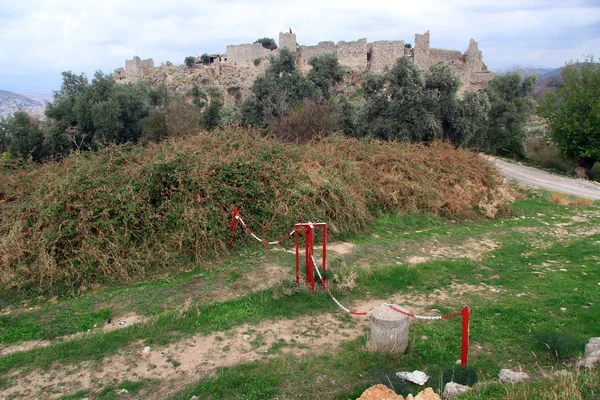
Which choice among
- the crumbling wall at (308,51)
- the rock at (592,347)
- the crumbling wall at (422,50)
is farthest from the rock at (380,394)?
the crumbling wall at (308,51)

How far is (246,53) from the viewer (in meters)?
43.8

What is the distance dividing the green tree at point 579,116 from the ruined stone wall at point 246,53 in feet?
94.8

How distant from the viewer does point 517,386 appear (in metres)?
3.37

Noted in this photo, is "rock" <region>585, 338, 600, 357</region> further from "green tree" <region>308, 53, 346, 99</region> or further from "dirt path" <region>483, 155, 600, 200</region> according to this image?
"green tree" <region>308, 53, 346, 99</region>

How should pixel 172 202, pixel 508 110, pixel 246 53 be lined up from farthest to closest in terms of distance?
1. pixel 246 53
2. pixel 508 110
3. pixel 172 202

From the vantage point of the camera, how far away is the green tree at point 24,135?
2108cm

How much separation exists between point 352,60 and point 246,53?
470 inches

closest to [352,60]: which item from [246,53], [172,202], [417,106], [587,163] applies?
[246,53]

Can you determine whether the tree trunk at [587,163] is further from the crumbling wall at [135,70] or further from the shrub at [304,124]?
the crumbling wall at [135,70]

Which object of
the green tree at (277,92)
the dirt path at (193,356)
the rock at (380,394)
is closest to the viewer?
the rock at (380,394)

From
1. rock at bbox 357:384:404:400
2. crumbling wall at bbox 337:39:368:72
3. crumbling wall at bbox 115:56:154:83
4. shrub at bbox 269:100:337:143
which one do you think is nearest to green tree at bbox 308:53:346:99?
crumbling wall at bbox 337:39:368:72

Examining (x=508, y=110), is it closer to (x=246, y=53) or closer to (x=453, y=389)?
(x=453, y=389)

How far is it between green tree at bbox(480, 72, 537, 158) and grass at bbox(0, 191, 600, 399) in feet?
64.1

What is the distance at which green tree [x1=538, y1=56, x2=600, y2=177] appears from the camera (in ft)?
67.5
